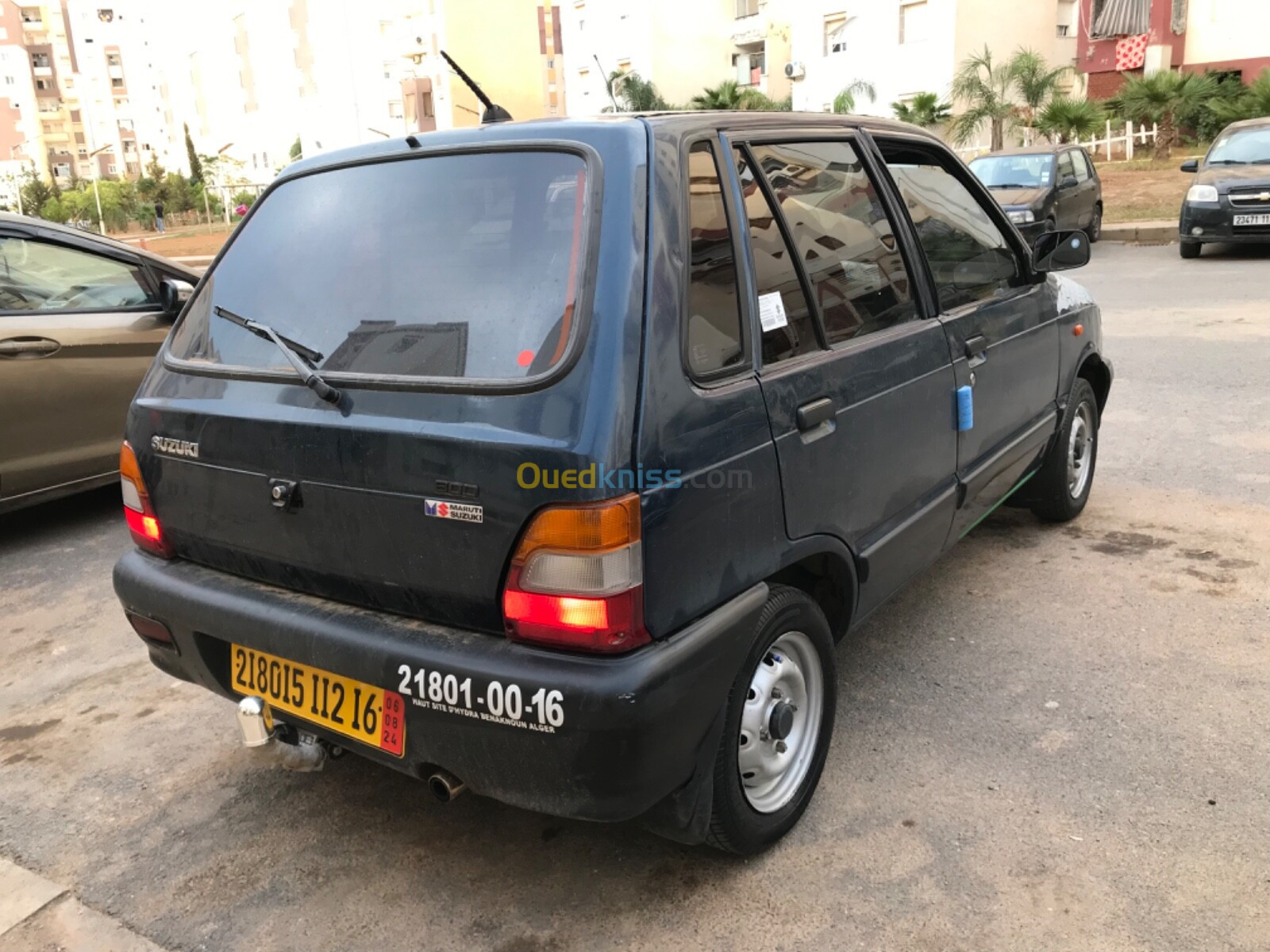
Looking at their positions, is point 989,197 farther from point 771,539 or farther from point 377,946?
point 377,946

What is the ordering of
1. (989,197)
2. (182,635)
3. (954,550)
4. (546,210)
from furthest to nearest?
(954,550) → (989,197) → (182,635) → (546,210)

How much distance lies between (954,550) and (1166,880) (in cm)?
225

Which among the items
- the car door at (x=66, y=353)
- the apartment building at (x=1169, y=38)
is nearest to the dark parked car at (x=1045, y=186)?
the car door at (x=66, y=353)

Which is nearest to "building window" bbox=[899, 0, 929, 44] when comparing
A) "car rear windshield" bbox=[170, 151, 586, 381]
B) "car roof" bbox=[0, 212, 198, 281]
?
"car roof" bbox=[0, 212, 198, 281]

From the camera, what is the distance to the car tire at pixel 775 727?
2398mm

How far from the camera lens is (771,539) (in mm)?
2451

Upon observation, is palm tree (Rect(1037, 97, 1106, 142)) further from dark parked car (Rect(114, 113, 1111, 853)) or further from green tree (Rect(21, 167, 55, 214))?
green tree (Rect(21, 167, 55, 214))

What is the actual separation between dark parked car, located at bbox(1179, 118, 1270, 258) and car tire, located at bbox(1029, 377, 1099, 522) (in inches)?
380

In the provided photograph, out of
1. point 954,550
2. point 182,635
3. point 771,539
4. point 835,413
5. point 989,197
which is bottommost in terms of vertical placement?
point 954,550

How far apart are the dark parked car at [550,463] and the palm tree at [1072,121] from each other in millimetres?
26123

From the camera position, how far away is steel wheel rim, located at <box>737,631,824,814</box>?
2.53 m

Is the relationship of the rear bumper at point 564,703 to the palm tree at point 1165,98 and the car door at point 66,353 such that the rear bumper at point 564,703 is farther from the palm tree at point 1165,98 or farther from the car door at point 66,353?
the palm tree at point 1165,98

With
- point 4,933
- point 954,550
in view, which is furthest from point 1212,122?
point 4,933

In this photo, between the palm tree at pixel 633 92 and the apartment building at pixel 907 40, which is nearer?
the apartment building at pixel 907 40
